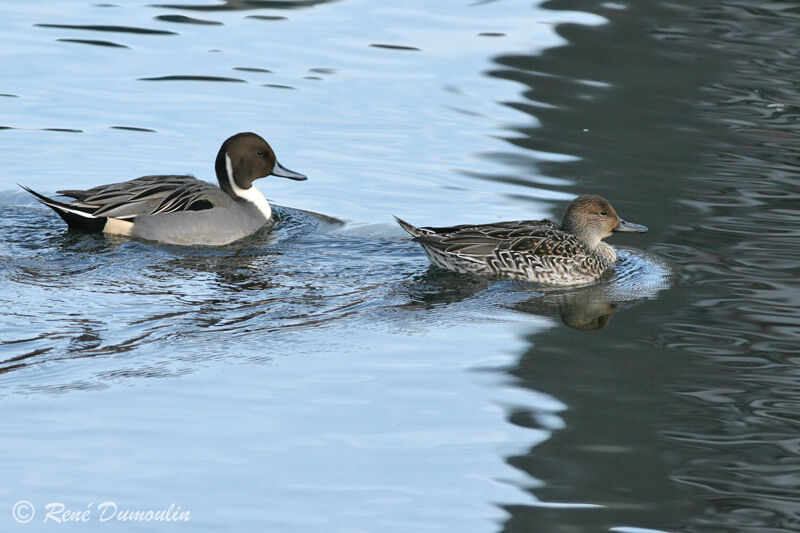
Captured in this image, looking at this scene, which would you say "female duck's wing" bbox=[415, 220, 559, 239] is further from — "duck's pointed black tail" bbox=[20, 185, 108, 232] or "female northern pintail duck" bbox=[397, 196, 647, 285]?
"duck's pointed black tail" bbox=[20, 185, 108, 232]

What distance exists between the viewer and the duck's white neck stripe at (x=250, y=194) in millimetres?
10961

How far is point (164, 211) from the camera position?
10.4 meters

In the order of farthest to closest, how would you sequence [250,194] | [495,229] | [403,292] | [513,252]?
[250,194], [495,229], [513,252], [403,292]

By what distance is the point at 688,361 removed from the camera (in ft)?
25.8

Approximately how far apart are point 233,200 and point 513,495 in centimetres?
532

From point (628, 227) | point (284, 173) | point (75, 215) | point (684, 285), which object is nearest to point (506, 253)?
point (628, 227)

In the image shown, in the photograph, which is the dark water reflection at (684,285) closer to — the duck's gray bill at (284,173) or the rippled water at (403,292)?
the rippled water at (403,292)

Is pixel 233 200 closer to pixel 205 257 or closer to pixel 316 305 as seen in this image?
pixel 205 257

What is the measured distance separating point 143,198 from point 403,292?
2.43 meters

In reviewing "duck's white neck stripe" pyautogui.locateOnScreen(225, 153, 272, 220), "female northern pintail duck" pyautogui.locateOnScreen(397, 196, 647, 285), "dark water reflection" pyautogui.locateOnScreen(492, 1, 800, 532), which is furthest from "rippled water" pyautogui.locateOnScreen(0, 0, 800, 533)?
"duck's white neck stripe" pyautogui.locateOnScreen(225, 153, 272, 220)

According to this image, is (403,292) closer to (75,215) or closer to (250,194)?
(250,194)

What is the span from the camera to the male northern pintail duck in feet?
34.0

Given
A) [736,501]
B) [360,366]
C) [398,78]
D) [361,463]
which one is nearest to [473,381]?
[360,366]

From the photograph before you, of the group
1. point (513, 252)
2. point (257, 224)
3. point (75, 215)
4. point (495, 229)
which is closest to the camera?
point (513, 252)
